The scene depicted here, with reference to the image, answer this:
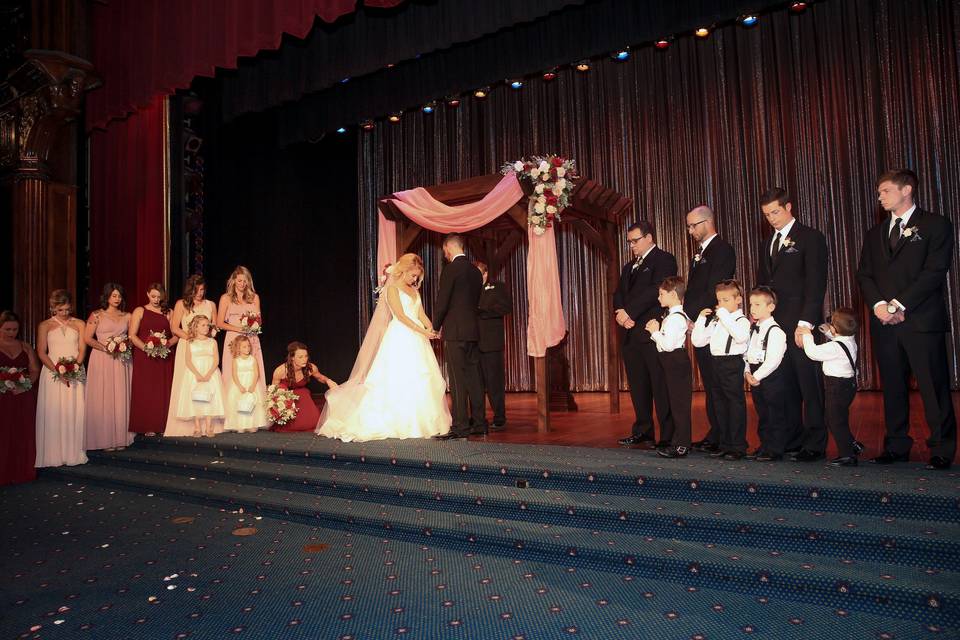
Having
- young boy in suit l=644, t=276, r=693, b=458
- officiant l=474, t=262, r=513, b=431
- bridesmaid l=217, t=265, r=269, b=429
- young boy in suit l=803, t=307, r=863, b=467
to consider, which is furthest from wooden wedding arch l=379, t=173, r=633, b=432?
young boy in suit l=803, t=307, r=863, b=467

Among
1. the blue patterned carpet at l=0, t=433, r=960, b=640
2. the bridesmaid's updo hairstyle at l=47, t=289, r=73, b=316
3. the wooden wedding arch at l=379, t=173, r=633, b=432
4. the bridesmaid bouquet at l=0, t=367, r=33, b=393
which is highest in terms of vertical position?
the wooden wedding arch at l=379, t=173, r=633, b=432

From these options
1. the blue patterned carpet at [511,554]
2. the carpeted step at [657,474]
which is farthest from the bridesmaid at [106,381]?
the carpeted step at [657,474]

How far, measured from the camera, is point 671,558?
3502 millimetres

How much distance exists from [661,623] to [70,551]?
12.4 ft

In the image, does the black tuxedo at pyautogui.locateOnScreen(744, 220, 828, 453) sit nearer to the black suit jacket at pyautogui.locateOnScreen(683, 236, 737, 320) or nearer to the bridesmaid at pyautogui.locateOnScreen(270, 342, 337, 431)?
the black suit jacket at pyautogui.locateOnScreen(683, 236, 737, 320)

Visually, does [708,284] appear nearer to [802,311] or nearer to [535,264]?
[802,311]

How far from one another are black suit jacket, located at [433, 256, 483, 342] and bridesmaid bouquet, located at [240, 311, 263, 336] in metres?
2.62

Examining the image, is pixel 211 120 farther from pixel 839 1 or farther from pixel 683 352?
pixel 839 1

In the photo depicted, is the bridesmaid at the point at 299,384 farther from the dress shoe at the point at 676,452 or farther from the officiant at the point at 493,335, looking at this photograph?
the dress shoe at the point at 676,452

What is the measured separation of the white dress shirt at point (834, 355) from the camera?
439 cm

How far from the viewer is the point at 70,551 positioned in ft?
14.4

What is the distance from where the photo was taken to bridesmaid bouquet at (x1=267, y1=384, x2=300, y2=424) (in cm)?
757

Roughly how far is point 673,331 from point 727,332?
405 millimetres

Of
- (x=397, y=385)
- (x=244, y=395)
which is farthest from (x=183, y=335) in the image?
(x=397, y=385)
